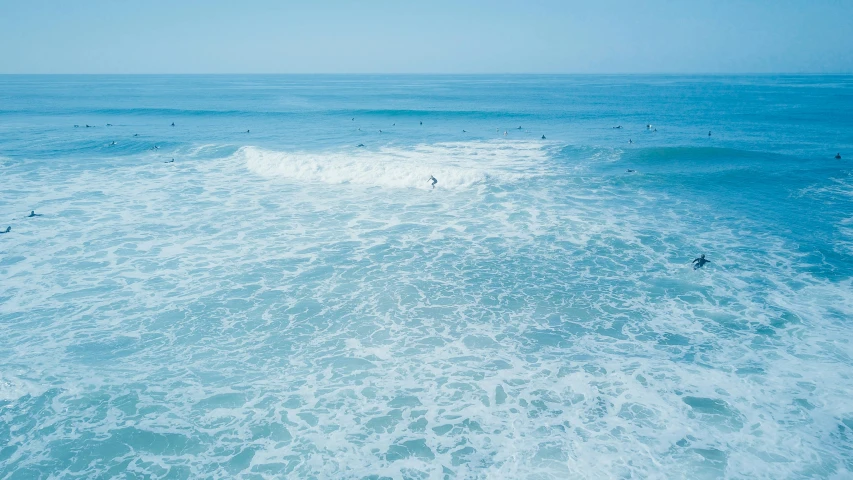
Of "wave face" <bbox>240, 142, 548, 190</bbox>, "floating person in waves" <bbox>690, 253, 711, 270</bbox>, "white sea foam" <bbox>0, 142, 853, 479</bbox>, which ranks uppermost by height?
"wave face" <bbox>240, 142, 548, 190</bbox>

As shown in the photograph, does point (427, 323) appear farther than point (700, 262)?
No

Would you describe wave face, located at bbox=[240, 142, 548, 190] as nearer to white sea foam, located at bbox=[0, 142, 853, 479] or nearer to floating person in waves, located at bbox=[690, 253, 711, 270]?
white sea foam, located at bbox=[0, 142, 853, 479]

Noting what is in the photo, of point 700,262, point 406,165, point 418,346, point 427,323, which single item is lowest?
point 418,346

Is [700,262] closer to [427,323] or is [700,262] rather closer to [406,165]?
[427,323]

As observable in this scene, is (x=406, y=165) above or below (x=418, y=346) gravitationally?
above

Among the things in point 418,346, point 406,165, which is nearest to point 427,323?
point 418,346

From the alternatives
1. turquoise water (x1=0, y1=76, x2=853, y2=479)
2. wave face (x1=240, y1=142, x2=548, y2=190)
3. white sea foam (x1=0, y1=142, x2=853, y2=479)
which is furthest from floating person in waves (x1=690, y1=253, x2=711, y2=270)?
wave face (x1=240, y1=142, x2=548, y2=190)

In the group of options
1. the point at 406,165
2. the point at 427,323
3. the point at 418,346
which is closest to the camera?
the point at 418,346

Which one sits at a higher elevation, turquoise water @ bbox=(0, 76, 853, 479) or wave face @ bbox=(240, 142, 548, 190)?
wave face @ bbox=(240, 142, 548, 190)

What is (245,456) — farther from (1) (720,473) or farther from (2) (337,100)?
(2) (337,100)
